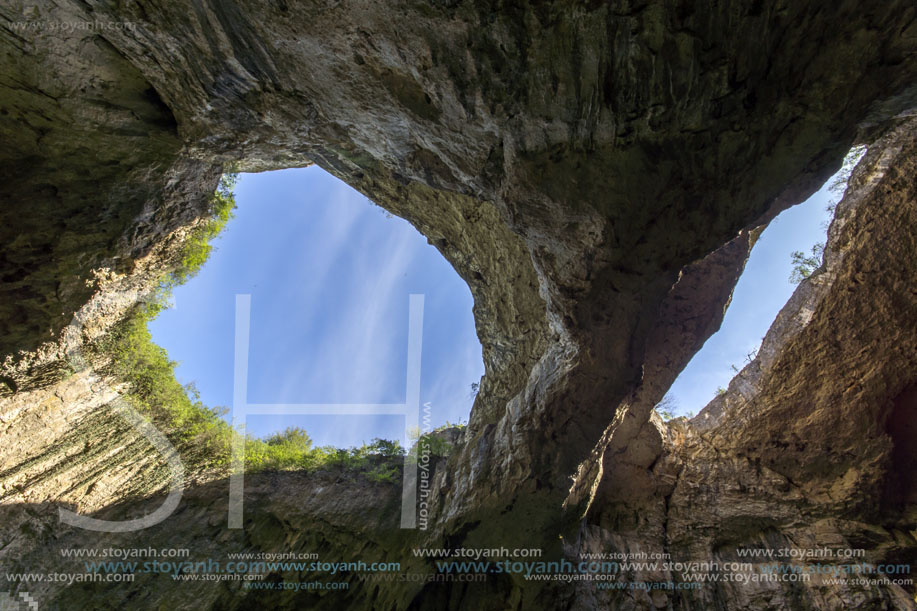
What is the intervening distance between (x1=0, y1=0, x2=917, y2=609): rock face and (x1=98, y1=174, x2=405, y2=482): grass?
0.64 metres

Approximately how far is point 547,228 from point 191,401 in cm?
1080

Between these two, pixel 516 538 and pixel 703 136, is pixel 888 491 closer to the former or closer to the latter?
pixel 516 538

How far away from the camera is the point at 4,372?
684 centimetres

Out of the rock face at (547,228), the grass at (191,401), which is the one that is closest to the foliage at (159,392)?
the grass at (191,401)

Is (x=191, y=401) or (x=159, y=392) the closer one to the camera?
(x=159, y=392)

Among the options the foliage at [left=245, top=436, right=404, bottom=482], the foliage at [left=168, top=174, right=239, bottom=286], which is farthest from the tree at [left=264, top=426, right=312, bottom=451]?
the foliage at [left=168, top=174, right=239, bottom=286]

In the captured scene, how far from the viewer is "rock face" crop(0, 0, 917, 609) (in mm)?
4691

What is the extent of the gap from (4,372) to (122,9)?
6.84 metres

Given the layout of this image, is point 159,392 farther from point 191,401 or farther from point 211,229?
point 211,229

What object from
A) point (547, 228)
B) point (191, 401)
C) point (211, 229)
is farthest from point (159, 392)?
point (547, 228)

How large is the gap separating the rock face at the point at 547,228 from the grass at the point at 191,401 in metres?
0.64

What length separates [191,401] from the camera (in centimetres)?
1049

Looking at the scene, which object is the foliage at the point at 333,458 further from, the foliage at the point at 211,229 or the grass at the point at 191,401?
the foliage at the point at 211,229

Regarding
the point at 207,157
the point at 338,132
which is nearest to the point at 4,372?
the point at 207,157
